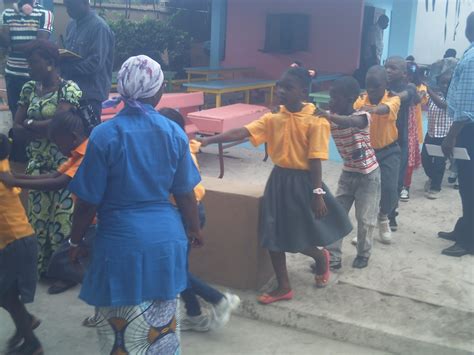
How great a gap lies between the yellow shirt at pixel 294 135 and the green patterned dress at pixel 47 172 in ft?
4.26

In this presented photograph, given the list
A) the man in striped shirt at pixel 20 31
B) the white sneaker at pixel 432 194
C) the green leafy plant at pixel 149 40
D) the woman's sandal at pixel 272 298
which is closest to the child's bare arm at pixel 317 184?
the woman's sandal at pixel 272 298

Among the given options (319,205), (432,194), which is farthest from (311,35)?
(319,205)

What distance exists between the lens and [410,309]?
3932 mm

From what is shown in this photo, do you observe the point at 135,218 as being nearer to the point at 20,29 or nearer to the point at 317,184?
the point at 317,184

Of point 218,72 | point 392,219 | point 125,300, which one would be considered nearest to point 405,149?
point 392,219

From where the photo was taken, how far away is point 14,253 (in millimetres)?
3178

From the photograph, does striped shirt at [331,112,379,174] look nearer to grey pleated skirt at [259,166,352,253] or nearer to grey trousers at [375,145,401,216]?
grey trousers at [375,145,401,216]

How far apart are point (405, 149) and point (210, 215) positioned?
209 centimetres

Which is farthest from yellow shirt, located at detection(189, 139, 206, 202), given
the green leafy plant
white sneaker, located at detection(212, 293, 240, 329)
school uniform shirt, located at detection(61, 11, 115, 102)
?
the green leafy plant

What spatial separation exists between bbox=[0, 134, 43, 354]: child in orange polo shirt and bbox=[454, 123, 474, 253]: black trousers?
343 cm

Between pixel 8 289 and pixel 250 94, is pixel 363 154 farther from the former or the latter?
pixel 250 94

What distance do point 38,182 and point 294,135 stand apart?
1557mm

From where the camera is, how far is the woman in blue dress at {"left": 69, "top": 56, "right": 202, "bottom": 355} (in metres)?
2.42

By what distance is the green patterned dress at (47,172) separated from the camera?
4.04m
